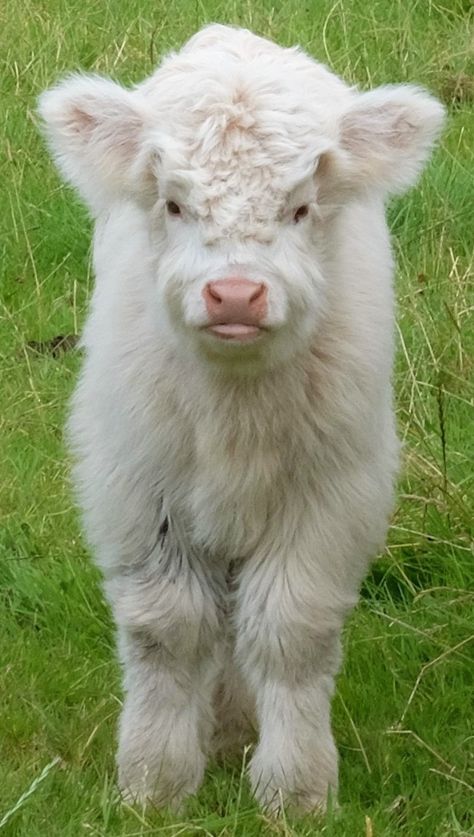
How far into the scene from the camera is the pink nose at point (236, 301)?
4.18 meters

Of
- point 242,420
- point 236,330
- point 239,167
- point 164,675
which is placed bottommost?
point 164,675

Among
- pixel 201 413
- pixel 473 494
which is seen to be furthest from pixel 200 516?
pixel 473 494

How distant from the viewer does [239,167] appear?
14.4 ft

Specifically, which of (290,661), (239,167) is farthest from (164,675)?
(239,167)

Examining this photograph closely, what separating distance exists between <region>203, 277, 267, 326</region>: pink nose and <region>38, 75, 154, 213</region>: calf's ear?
1.99 feet

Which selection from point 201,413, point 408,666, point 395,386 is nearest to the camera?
point 201,413

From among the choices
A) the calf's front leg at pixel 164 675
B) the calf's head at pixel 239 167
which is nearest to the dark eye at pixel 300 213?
the calf's head at pixel 239 167

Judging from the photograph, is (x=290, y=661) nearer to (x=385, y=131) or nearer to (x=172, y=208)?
(x=172, y=208)

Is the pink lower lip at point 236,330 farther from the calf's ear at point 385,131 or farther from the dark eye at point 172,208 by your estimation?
the calf's ear at point 385,131

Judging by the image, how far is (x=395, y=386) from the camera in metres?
6.69

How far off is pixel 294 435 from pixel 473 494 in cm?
150

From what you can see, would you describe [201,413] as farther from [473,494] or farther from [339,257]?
[473,494]

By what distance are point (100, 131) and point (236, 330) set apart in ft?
2.61

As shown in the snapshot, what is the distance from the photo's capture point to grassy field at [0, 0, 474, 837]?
4.85m
